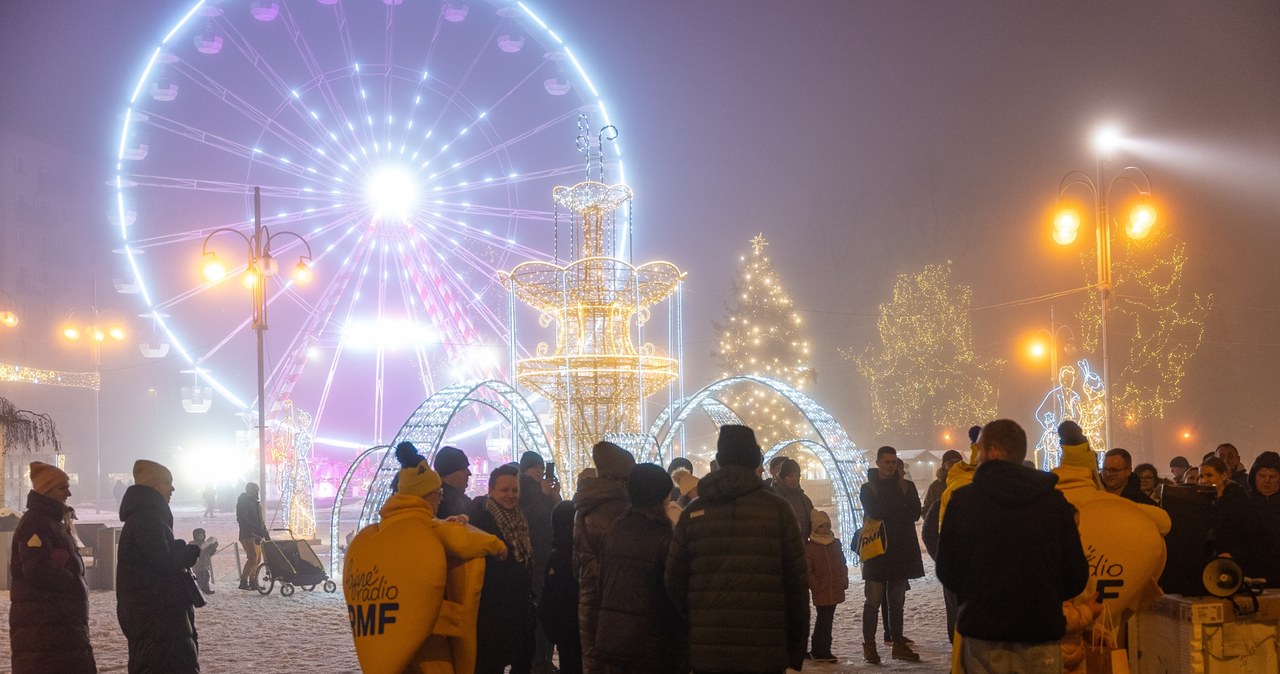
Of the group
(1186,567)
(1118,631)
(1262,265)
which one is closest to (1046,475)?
(1118,631)

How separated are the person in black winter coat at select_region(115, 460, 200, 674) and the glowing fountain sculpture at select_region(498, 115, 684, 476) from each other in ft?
41.8

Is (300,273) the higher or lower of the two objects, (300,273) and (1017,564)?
the higher

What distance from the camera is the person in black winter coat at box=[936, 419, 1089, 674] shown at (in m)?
4.89

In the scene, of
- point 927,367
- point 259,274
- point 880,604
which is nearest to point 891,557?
point 880,604

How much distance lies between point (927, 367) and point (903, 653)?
45.8 m

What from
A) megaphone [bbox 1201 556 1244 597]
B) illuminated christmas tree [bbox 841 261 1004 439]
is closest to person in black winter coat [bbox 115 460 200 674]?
megaphone [bbox 1201 556 1244 597]

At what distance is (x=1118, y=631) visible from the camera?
19.6ft

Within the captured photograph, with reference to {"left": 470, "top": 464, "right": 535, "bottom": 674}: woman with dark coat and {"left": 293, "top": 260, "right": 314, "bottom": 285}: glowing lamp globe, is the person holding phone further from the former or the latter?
{"left": 293, "top": 260, "right": 314, "bottom": 285}: glowing lamp globe

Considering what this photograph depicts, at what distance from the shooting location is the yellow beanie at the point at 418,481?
18.8 feet

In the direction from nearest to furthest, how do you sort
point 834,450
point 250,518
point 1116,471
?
point 1116,471 < point 250,518 < point 834,450

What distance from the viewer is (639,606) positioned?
5.45m

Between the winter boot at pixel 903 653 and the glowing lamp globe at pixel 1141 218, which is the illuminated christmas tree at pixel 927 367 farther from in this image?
the winter boot at pixel 903 653

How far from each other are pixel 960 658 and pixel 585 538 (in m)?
1.97

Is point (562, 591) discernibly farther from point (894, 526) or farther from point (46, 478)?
point (894, 526)
